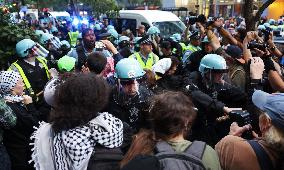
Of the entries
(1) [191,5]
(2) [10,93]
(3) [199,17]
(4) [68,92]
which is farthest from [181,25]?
(1) [191,5]

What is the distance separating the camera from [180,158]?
1876 mm

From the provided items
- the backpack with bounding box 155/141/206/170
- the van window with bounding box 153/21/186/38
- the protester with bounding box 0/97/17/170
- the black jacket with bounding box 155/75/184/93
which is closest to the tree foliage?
the black jacket with bounding box 155/75/184/93

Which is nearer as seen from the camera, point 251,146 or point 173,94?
point 251,146

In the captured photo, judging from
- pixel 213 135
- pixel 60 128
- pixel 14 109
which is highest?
pixel 60 128

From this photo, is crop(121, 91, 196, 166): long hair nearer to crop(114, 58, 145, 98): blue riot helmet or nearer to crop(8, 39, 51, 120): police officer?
crop(114, 58, 145, 98): blue riot helmet

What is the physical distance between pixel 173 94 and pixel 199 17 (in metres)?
4.29

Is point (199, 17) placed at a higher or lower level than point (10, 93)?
higher

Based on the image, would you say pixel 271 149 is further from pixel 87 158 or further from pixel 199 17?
pixel 199 17

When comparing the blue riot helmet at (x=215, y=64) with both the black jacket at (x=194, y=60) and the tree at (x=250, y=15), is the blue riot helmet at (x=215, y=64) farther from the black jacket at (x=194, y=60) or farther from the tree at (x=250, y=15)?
the tree at (x=250, y=15)

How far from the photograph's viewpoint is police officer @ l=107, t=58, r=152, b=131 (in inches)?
135

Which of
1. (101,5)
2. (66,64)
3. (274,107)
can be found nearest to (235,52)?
(66,64)

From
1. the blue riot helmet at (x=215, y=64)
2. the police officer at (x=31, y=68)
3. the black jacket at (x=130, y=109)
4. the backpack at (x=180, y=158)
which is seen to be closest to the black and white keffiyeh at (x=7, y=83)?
the black jacket at (x=130, y=109)

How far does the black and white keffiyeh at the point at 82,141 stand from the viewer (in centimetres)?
221

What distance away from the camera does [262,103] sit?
1.98 metres
